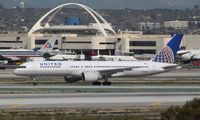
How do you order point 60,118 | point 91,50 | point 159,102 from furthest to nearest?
point 91,50
point 159,102
point 60,118

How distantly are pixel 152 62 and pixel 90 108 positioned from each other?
3303 centimetres

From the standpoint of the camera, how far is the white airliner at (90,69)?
71.2 metres

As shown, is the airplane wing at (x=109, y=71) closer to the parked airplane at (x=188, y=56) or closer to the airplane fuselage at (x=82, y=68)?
the airplane fuselage at (x=82, y=68)

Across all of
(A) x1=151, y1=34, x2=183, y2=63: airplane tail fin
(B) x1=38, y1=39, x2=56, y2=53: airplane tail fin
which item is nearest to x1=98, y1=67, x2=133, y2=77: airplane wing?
(A) x1=151, y1=34, x2=183, y2=63: airplane tail fin

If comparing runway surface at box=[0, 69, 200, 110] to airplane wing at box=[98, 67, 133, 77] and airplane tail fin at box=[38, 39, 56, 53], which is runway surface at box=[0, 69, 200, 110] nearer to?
A: airplane wing at box=[98, 67, 133, 77]

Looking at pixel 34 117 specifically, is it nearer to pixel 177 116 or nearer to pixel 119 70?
pixel 177 116

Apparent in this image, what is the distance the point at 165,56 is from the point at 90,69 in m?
10.8

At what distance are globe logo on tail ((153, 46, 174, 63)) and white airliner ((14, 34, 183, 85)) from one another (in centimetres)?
95

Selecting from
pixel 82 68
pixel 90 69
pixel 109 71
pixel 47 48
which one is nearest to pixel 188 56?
pixel 47 48

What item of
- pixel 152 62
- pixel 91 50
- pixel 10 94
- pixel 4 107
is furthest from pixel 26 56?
pixel 4 107

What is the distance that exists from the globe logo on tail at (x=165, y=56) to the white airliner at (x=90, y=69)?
95 cm

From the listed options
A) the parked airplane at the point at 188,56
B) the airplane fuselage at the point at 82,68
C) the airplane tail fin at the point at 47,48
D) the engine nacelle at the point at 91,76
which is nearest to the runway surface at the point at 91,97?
the engine nacelle at the point at 91,76

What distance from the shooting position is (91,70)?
72.4m

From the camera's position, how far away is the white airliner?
234ft
